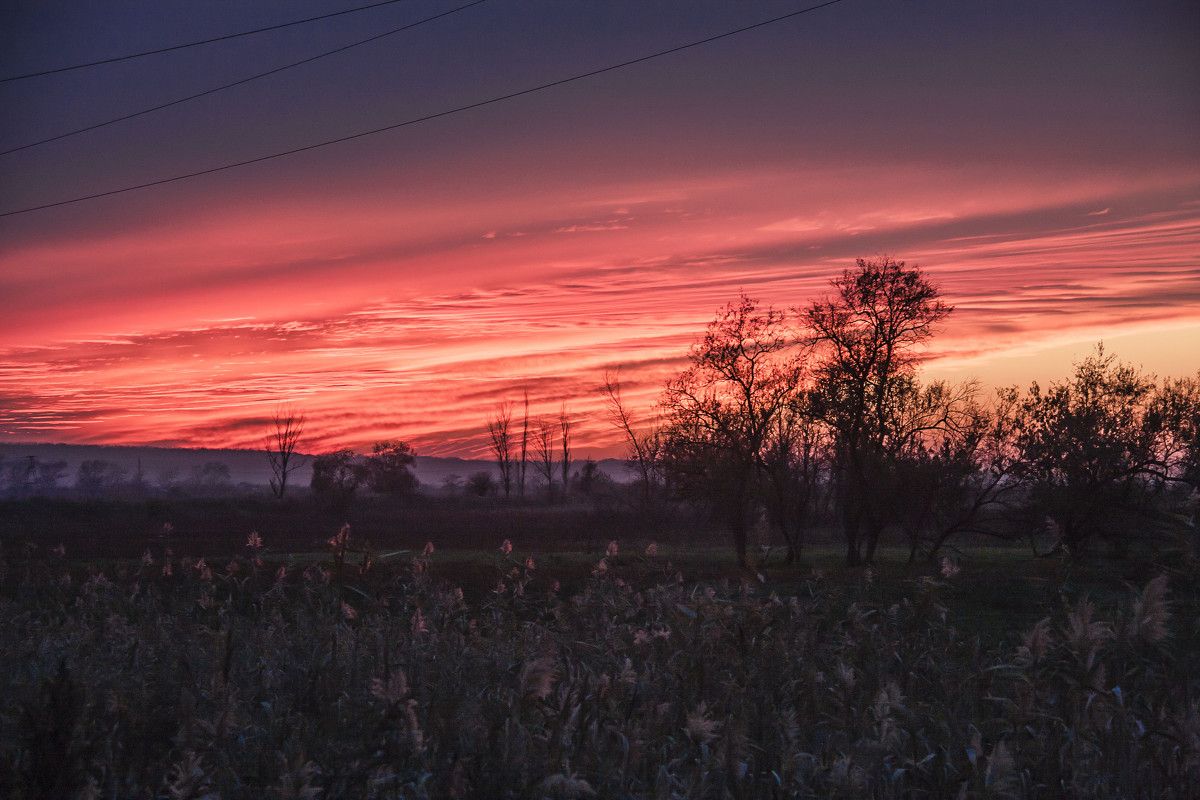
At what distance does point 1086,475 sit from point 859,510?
6.30 m

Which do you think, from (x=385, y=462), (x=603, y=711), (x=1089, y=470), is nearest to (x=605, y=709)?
(x=603, y=711)

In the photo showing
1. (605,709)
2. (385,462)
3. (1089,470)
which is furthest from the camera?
(385,462)

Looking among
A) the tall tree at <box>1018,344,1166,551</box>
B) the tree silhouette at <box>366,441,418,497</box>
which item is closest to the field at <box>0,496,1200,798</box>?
the tall tree at <box>1018,344,1166,551</box>

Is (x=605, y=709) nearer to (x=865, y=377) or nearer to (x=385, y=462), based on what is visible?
(x=865, y=377)

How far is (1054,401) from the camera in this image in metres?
28.6

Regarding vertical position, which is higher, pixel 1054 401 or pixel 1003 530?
pixel 1054 401

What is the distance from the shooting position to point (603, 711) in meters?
4.57

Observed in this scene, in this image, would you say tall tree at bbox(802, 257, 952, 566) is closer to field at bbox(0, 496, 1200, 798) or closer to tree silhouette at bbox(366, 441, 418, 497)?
field at bbox(0, 496, 1200, 798)

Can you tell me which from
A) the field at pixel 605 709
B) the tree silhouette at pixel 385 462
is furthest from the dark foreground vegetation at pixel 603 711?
the tree silhouette at pixel 385 462

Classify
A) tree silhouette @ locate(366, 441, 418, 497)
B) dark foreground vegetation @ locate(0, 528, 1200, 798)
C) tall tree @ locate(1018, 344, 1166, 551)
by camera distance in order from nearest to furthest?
dark foreground vegetation @ locate(0, 528, 1200, 798) → tall tree @ locate(1018, 344, 1166, 551) → tree silhouette @ locate(366, 441, 418, 497)

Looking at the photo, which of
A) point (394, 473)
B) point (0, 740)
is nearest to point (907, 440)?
point (0, 740)

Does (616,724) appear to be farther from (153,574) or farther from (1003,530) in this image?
(1003,530)

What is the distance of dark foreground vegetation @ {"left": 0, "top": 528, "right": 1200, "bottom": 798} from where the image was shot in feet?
11.5

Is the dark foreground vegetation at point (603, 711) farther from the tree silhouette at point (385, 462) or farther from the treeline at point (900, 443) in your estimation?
the tree silhouette at point (385, 462)
